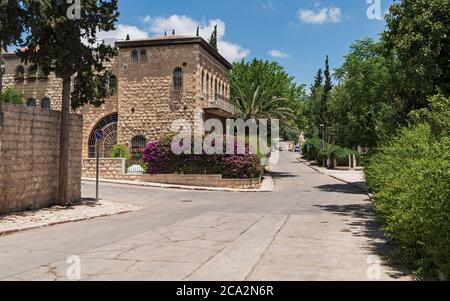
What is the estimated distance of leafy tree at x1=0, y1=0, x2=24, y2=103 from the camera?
13.0m

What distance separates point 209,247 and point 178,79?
26.9m

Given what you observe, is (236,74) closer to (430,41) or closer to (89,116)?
(89,116)

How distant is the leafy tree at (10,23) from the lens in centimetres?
1302

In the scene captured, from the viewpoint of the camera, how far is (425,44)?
17.0 metres

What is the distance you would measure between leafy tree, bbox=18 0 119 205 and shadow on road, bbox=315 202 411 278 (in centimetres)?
974

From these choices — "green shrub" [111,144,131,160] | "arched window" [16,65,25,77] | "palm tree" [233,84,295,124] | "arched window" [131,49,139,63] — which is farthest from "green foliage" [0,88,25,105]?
"palm tree" [233,84,295,124]

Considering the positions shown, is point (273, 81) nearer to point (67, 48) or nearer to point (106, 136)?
point (106, 136)

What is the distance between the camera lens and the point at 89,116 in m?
36.7

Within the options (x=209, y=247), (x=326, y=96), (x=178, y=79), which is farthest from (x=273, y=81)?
(x=209, y=247)

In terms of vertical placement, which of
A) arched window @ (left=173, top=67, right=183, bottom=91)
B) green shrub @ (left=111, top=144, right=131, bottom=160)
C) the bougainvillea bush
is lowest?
the bougainvillea bush

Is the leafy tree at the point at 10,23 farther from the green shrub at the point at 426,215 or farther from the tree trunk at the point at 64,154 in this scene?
the green shrub at the point at 426,215

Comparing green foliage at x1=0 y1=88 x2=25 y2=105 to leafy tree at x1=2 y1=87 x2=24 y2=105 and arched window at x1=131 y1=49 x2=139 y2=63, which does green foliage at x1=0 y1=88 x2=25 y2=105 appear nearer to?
leafy tree at x1=2 y1=87 x2=24 y2=105

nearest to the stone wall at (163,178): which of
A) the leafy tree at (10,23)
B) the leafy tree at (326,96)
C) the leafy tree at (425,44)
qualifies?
the leafy tree at (425,44)

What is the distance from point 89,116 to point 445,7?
1083 inches
